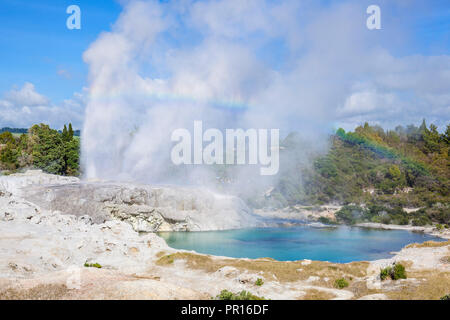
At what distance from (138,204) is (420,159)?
87276mm

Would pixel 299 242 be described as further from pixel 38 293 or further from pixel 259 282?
pixel 38 293

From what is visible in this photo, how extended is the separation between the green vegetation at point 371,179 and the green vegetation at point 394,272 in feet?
156

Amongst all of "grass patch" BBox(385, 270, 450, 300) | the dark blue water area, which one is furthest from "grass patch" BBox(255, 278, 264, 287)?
the dark blue water area

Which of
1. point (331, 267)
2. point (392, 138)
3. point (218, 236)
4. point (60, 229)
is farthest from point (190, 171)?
point (392, 138)

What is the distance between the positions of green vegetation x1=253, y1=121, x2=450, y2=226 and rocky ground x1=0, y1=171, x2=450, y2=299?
1513 inches

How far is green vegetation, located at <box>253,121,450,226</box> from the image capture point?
2714 inches

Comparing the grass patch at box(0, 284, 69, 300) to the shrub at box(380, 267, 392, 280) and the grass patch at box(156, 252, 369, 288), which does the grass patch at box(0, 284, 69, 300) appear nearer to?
the grass patch at box(156, 252, 369, 288)

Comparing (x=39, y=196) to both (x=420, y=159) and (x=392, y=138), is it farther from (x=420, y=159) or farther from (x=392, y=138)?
(x=392, y=138)

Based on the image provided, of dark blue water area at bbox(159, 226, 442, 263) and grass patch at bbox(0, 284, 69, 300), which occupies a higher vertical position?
grass patch at bbox(0, 284, 69, 300)

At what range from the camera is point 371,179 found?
96562 millimetres

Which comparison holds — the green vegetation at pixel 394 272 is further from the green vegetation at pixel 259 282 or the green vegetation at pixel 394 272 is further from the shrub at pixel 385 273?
the green vegetation at pixel 259 282

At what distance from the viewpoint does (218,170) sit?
97125 mm

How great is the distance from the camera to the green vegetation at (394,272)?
2045 cm

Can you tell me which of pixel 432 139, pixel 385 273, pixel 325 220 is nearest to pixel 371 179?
pixel 432 139
